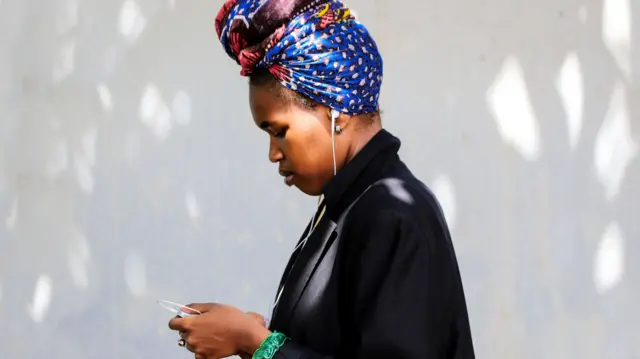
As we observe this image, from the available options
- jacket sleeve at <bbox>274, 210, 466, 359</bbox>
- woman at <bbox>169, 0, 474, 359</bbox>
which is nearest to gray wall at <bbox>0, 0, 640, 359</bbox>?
woman at <bbox>169, 0, 474, 359</bbox>

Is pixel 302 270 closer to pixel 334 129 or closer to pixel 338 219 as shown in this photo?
pixel 338 219

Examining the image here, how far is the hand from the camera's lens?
1.75 metres

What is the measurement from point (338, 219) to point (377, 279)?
0.71 feet

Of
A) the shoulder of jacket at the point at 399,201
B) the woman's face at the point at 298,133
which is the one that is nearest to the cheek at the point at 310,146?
the woman's face at the point at 298,133

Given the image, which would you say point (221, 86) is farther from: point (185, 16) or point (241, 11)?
point (241, 11)

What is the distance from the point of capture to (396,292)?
163 cm

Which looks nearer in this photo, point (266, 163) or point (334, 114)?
point (334, 114)

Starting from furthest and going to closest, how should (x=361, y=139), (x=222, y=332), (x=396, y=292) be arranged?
(x=361, y=139)
(x=222, y=332)
(x=396, y=292)

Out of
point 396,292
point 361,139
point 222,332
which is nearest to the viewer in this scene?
point 396,292

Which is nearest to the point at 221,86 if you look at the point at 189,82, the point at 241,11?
the point at 189,82

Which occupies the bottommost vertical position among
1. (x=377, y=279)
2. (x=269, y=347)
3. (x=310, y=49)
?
(x=269, y=347)

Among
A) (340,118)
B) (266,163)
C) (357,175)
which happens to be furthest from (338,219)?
(266,163)

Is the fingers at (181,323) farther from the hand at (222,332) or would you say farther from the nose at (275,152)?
the nose at (275,152)

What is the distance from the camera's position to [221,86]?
3.82 m
